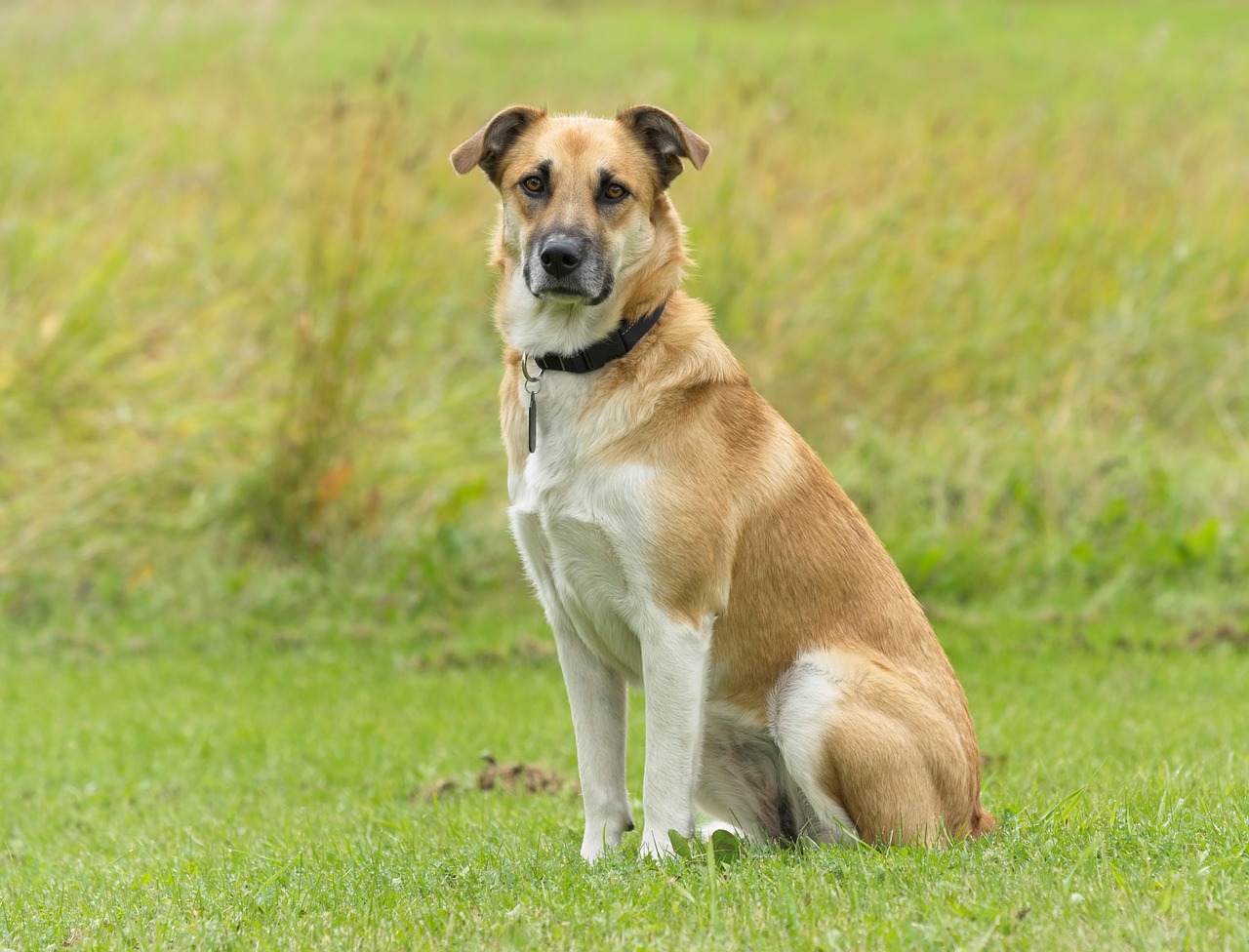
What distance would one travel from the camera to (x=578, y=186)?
13.1 feet

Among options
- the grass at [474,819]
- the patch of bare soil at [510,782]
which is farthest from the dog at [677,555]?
the patch of bare soil at [510,782]

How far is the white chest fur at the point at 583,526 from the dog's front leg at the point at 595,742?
0.08 metres

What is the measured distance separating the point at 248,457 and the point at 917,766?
219 inches

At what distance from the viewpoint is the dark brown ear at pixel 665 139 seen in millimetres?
4164

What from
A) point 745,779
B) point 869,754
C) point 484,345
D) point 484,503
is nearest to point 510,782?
point 745,779

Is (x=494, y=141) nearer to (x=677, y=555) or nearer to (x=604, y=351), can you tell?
(x=604, y=351)

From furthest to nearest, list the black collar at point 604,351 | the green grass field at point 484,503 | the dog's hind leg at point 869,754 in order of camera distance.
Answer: the black collar at point 604,351, the dog's hind leg at point 869,754, the green grass field at point 484,503

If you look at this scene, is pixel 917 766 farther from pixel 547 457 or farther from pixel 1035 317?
pixel 1035 317

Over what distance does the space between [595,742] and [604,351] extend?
1.15 meters

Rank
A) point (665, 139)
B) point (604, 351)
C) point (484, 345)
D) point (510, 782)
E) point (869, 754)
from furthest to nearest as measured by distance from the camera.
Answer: point (484, 345), point (510, 782), point (665, 139), point (604, 351), point (869, 754)

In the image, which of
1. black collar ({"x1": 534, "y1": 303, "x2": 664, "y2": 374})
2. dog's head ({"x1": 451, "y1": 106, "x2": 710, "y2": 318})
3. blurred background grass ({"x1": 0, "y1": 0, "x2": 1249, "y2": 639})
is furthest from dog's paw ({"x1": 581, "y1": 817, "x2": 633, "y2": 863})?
blurred background grass ({"x1": 0, "y1": 0, "x2": 1249, "y2": 639})

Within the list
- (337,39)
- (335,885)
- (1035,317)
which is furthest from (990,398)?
(337,39)

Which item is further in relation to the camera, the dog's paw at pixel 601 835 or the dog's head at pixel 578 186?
the dog's paw at pixel 601 835

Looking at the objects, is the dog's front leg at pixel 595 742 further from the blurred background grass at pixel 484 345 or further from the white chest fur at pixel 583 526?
the blurred background grass at pixel 484 345
